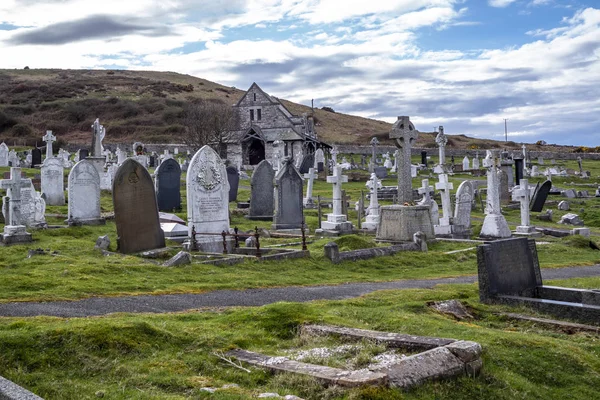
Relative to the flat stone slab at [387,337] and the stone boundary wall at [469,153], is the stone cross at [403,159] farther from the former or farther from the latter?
the stone boundary wall at [469,153]

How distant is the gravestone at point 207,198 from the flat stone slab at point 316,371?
10.1 metres

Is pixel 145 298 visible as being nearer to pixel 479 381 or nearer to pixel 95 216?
pixel 479 381

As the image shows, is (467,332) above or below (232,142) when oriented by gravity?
below

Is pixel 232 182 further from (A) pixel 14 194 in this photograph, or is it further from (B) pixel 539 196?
(B) pixel 539 196

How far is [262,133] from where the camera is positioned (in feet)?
220


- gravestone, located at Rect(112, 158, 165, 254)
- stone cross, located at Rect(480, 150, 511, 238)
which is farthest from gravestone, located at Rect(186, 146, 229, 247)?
stone cross, located at Rect(480, 150, 511, 238)

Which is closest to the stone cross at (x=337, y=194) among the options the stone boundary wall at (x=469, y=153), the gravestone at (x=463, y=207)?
the gravestone at (x=463, y=207)

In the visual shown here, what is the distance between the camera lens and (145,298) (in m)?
10.4

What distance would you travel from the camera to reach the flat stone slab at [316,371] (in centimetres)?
531

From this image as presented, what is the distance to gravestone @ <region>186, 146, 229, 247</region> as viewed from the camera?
1653 cm

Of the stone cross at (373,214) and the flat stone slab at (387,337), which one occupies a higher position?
the stone cross at (373,214)

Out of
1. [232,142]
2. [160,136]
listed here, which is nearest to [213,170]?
[232,142]

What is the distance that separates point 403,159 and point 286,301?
11300mm

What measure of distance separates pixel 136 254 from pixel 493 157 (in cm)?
1266
